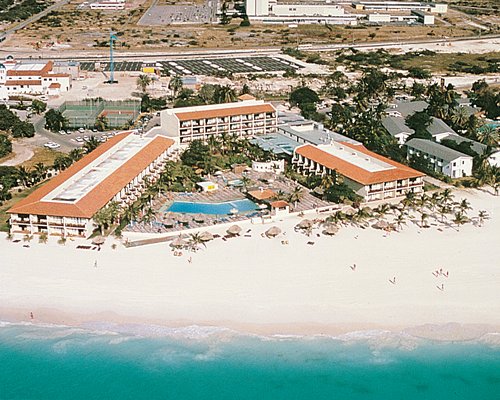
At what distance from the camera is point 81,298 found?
34.5 meters

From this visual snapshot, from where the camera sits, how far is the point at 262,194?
156 feet

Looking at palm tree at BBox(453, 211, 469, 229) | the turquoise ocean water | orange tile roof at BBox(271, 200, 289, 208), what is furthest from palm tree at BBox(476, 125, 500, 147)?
the turquoise ocean water

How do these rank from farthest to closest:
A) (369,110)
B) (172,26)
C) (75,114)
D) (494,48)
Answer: (172,26)
(494,48)
(75,114)
(369,110)

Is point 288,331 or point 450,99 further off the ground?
point 450,99

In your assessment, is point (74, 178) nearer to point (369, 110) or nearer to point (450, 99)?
point (369, 110)

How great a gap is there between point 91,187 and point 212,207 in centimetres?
752

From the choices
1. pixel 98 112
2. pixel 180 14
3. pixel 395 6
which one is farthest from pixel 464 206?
pixel 395 6

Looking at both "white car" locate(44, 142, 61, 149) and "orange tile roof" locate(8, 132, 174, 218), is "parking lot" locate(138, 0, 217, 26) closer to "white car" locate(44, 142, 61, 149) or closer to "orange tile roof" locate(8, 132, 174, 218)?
A: "white car" locate(44, 142, 61, 149)

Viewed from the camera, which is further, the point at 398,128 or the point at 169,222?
the point at 398,128

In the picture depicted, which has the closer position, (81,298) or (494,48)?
(81,298)

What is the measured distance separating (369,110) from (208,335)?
3716cm

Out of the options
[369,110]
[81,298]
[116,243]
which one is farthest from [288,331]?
[369,110]

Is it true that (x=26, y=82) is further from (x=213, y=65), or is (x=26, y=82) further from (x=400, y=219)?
(x=400, y=219)

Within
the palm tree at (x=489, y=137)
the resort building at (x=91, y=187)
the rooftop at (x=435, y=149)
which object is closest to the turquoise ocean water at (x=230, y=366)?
the resort building at (x=91, y=187)
